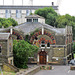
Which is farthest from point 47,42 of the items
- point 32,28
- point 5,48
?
point 5,48

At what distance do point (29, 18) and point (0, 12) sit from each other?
7186 centimetres

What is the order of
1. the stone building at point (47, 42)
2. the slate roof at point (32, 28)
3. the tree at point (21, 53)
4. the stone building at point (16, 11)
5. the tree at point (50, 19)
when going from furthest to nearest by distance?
the stone building at point (16, 11)
the tree at point (50, 19)
the slate roof at point (32, 28)
the stone building at point (47, 42)
the tree at point (21, 53)

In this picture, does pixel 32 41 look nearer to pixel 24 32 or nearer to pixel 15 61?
pixel 24 32

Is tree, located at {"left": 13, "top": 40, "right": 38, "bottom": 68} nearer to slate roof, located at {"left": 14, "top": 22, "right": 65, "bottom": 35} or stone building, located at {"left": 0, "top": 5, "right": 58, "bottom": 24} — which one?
slate roof, located at {"left": 14, "top": 22, "right": 65, "bottom": 35}

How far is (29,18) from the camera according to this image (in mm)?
80750

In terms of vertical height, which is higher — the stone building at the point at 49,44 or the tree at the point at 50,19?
the tree at the point at 50,19

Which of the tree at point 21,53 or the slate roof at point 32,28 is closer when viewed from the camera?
the tree at point 21,53


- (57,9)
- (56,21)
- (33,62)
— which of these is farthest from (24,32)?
(57,9)

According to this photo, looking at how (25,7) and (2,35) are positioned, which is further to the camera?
(25,7)

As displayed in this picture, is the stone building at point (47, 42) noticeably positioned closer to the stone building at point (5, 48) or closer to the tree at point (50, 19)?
the stone building at point (5, 48)

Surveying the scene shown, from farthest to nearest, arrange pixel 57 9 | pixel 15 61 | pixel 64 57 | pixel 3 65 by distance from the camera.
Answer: pixel 57 9 < pixel 64 57 < pixel 15 61 < pixel 3 65

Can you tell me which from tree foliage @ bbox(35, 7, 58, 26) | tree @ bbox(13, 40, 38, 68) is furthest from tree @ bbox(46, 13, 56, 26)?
tree @ bbox(13, 40, 38, 68)

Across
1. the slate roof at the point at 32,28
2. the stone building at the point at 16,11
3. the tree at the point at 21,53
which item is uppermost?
the stone building at the point at 16,11

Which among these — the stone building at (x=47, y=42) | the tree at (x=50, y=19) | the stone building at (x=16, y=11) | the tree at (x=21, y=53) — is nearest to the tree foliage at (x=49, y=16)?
the tree at (x=50, y=19)
